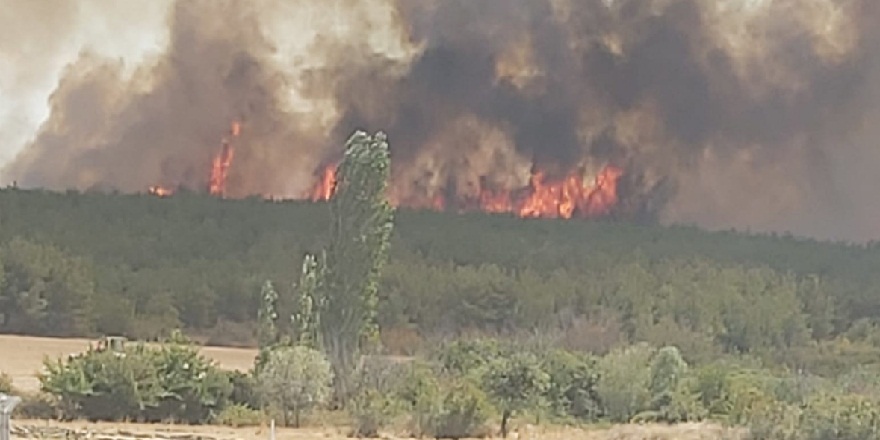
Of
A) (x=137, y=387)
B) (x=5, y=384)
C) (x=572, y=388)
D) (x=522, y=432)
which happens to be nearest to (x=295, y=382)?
(x=137, y=387)

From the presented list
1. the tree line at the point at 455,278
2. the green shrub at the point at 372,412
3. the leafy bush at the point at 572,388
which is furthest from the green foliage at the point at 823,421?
the tree line at the point at 455,278

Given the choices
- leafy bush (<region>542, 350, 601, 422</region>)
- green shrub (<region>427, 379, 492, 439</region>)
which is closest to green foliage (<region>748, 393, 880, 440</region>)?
green shrub (<region>427, 379, 492, 439</region>)

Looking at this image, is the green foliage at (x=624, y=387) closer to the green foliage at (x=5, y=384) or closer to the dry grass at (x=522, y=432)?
the dry grass at (x=522, y=432)

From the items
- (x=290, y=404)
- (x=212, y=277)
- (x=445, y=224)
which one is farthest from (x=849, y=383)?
(x=445, y=224)

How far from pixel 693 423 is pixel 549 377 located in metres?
6.34

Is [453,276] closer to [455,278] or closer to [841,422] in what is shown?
[455,278]

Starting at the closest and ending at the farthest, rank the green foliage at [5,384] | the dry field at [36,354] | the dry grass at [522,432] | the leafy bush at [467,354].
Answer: the dry grass at [522,432] < the green foliage at [5,384] < the leafy bush at [467,354] < the dry field at [36,354]

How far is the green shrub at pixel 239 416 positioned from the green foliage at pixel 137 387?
557 millimetres

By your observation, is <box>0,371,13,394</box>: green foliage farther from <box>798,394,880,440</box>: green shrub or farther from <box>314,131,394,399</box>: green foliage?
<box>798,394,880,440</box>: green shrub

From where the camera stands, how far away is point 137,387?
5062cm

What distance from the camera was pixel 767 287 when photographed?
290 feet

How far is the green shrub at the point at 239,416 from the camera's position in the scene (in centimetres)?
5022

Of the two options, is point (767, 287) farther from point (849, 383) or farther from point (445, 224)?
point (849, 383)

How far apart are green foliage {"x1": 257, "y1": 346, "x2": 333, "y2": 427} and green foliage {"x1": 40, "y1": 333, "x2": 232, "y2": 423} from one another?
6.48 feet
